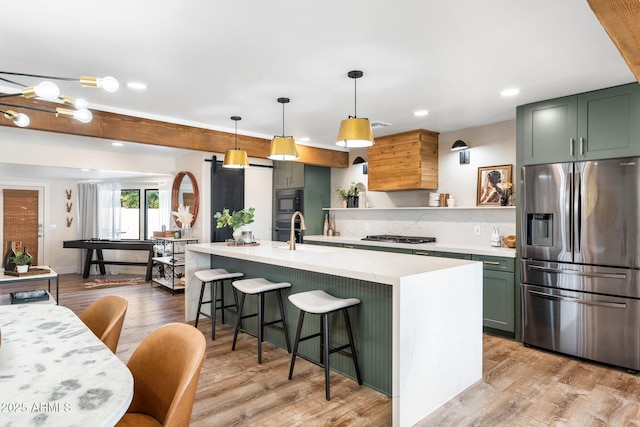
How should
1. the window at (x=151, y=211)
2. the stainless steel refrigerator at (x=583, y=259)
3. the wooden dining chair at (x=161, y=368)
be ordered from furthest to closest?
the window at (x=151, y=211)
the stainless steel refrigerator at (x=583, y=259)
the wooden dining chair at (x=161, y=368)

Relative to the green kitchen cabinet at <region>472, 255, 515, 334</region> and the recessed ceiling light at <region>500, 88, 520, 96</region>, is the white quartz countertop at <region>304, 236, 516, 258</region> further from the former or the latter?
the recessed ceiling light at <region>500, 88, 520, 96</region>

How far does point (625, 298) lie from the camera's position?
3.07m

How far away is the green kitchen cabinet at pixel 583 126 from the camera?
3.10 m

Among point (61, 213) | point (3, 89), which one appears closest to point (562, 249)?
point (3, 89)

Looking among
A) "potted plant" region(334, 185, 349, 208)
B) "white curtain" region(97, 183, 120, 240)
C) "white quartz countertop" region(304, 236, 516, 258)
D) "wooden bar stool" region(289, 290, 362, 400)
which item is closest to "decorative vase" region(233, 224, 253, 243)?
"white quartz countertop" region(304, 236, 516, 258)

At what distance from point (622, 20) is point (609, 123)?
6.67 feet

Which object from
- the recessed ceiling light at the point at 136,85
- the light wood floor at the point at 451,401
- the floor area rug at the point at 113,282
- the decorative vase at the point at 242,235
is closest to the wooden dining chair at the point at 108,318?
the light wood floor at the point at 451,401

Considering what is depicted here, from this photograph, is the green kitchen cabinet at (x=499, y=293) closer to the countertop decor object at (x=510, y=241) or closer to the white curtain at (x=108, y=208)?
the countertop decor object at (x=510, y=241)

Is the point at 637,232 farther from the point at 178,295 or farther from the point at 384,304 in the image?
the point at 178,295

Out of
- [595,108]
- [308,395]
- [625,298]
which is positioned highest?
[595,108]

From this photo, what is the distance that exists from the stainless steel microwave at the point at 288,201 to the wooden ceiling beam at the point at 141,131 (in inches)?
35.7

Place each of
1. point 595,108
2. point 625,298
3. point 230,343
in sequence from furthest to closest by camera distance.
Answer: point 230,343 < point 595,108 < point 625,298

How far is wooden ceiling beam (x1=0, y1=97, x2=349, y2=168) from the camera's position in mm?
3520

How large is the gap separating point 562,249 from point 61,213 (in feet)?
30.0
